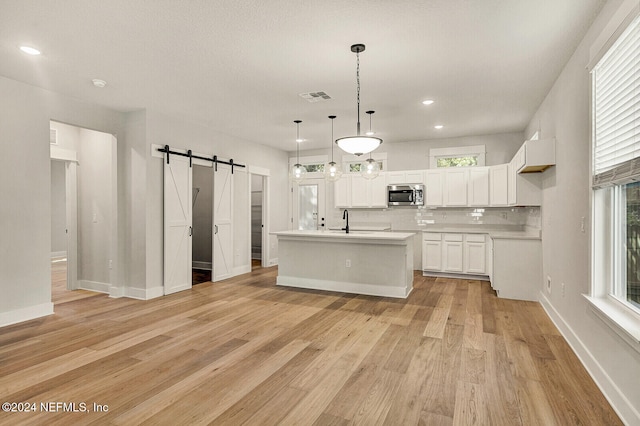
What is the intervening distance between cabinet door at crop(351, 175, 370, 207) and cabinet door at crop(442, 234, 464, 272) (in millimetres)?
1816

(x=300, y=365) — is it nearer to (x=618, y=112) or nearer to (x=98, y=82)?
(x=618, y=112)

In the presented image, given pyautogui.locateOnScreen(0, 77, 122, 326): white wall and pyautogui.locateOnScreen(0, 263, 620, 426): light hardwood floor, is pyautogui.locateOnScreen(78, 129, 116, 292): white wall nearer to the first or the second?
pyautogui.locateOnScreen(0, 263, 620, 426): light hardwood floor

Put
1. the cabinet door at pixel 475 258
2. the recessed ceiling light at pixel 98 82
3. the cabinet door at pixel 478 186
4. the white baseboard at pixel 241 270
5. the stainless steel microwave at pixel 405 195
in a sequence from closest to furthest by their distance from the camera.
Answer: the recessed ceiling light at pixel 98 82 → the cabinet door at pixel 475 258 → the cabinet door at pixel 478 186 → the white baseboard at pixel 241 270 → the stainless steel microwave at pixel 405 195

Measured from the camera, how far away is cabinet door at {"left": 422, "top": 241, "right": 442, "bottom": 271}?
6.60 metres

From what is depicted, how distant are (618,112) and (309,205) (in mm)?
6515

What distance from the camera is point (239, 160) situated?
6.93 m

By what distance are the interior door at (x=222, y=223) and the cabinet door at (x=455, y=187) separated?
13.3 feet

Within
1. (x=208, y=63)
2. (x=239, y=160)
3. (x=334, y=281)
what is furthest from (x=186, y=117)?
(x=334, y=281)

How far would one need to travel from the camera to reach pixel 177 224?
5.55 meters

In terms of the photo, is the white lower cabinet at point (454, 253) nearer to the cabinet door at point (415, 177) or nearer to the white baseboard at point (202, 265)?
the cabinet door at point (415, 177)

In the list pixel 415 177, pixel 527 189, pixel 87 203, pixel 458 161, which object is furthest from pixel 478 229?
pixel 87 203

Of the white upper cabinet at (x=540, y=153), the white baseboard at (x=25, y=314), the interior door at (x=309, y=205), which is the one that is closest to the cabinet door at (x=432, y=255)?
the interior door at (x=309, y=205)

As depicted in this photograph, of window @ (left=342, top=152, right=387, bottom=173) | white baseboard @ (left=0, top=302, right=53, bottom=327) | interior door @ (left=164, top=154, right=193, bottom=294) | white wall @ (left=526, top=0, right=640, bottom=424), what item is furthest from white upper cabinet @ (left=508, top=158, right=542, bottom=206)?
white baseboard @ (left=0, top=302, right=53, bottom=327)

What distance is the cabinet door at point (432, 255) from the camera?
21.7 ft
